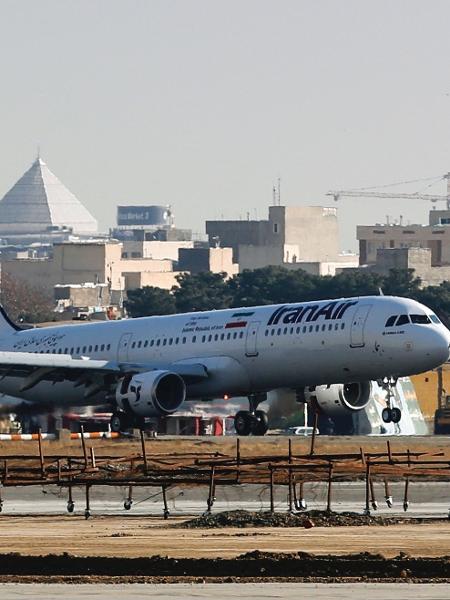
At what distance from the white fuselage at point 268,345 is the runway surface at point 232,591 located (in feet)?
135

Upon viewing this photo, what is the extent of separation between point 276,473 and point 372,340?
21790mm

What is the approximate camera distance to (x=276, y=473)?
162 ft

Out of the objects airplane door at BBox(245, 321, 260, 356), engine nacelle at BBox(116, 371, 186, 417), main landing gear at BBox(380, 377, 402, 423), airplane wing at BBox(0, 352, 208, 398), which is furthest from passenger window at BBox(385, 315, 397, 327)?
engine nacelle at BBox(116, 371, 186, 417)

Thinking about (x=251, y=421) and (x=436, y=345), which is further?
(x=251, y=421)

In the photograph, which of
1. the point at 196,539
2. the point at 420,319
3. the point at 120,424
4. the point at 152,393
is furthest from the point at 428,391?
the point at 196,539

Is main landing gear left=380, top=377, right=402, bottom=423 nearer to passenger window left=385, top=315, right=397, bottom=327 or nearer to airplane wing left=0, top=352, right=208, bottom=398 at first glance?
passenger window left=385, top=315, right=397, bottom=327

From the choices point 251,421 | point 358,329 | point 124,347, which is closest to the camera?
point 358,329

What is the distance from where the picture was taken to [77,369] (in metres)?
77.2

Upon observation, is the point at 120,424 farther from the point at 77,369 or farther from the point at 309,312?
the point at 309,312

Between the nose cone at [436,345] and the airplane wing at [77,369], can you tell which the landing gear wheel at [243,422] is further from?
the nose cone at [436,345]

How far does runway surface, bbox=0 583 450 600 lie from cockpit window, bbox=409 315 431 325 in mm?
41406

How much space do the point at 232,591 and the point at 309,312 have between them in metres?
44.5

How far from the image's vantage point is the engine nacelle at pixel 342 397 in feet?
252

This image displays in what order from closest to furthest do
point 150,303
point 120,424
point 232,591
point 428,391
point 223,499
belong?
point 232,591, point 223,499, point 120,424, point 428,391, point 150,303
